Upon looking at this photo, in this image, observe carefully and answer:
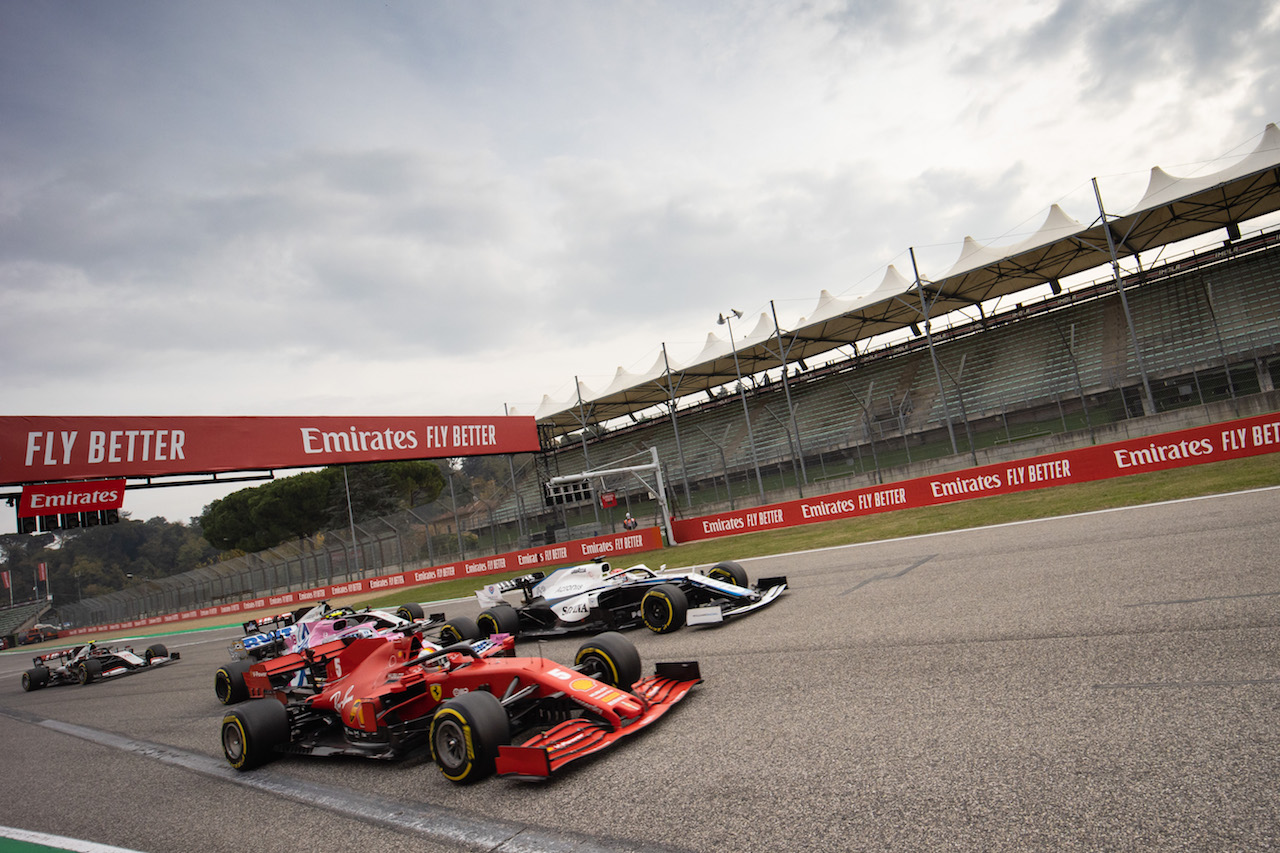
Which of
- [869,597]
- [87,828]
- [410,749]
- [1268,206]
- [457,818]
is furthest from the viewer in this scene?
[1268,206]

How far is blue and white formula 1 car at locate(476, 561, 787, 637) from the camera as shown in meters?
9.14

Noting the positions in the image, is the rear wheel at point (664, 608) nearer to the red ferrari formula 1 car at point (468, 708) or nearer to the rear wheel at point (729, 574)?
the rear wheel at point (729, 574)

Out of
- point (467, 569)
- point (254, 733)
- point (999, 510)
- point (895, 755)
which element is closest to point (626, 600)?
point (254, 733)

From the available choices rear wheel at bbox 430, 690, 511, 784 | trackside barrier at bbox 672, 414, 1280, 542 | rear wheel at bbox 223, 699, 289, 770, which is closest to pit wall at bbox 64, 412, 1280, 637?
trackside barrier at bbox 672, 414, 1280, 542

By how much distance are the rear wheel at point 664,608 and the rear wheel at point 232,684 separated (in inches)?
212

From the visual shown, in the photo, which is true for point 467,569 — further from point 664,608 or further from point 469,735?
point 469,735

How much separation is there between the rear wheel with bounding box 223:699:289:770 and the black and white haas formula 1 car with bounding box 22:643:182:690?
1211 cm

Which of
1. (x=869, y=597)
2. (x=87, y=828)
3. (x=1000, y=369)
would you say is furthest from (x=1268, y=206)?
(x=87, y=828)

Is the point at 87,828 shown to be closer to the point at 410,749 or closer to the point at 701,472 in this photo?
the point at 410,749

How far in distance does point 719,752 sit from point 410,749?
262 centimetres

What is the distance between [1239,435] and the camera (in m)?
14.9

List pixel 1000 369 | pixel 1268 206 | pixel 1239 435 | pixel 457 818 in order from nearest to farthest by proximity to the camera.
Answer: pixel 457 818
pixel 1239 435
pixel 1268 206
pixel 1000 369

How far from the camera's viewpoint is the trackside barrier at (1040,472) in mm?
14906

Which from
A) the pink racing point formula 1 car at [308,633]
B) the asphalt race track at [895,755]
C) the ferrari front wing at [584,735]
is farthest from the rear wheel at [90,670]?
the ferrari front wing at [584,735]
